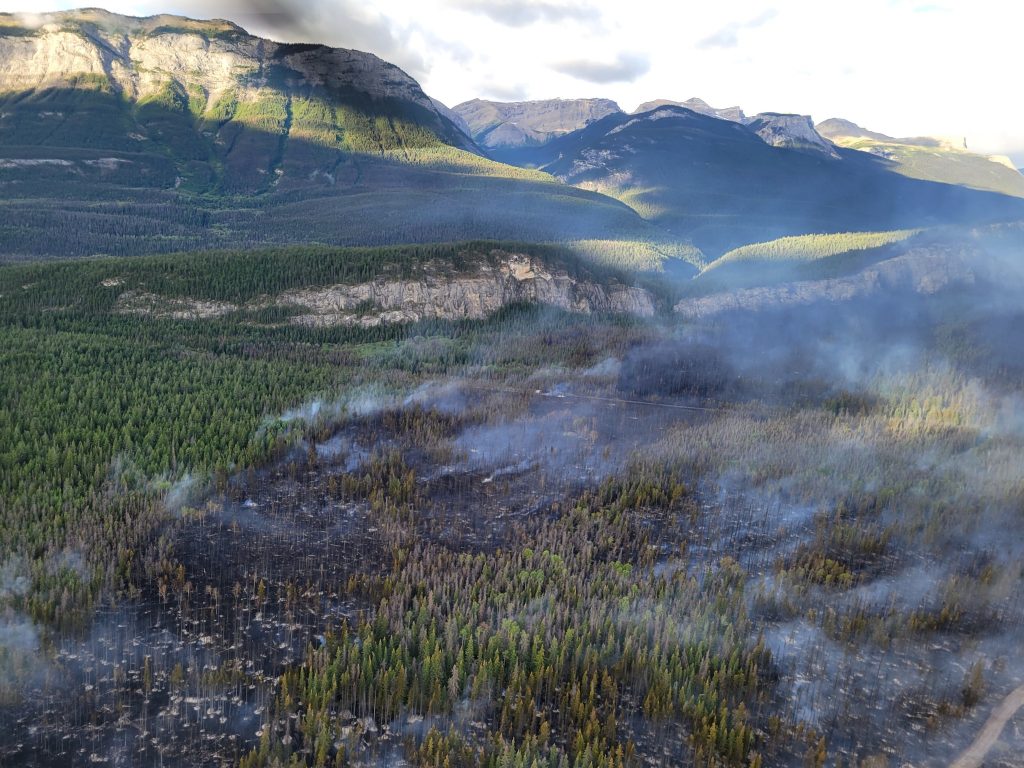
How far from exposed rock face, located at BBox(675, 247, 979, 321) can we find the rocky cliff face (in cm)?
2269

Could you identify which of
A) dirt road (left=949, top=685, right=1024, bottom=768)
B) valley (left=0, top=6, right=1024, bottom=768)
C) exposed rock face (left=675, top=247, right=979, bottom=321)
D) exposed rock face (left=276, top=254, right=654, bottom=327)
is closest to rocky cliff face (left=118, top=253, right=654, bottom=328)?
exposed rock face (left=276, top=254, right=654, bottom=327)

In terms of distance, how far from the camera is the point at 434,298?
132m

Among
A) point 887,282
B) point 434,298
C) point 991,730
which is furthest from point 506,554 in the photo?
point 887,282

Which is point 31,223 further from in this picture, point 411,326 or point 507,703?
point 507,703

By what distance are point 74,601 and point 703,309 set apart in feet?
448

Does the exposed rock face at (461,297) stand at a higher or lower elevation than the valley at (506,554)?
higher

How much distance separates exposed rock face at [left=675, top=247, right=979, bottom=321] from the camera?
12712 centimetres

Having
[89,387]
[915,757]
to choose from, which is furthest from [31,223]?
[915,757]

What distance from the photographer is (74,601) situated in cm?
3434

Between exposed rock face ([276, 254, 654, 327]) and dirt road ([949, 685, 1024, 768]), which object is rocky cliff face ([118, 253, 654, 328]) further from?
dirt road ([949, 685, 1024, 768])

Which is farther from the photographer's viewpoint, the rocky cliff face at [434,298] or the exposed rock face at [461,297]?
the exposed rock face at [461,297]

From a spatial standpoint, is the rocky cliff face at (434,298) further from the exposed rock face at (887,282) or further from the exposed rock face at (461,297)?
the exposed rock face at (887,282)

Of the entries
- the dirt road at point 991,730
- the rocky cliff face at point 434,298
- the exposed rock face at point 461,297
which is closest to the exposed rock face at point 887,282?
the exposed rock face at point 461,297

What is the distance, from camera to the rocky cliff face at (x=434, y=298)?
117 meters
